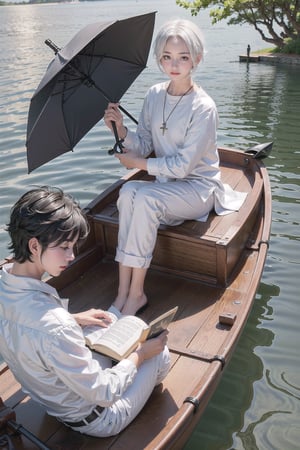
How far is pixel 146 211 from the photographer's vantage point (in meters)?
3.75

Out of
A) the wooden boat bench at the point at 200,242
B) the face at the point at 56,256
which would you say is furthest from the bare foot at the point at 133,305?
the face at the point at 56,256

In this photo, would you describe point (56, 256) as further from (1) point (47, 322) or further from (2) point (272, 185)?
(2) point (272, 185)

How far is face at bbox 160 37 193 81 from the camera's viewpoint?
3676 mm

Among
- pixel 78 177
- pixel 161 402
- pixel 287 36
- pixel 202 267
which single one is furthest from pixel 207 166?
pixel 287 36

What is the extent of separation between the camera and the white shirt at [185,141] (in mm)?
3868

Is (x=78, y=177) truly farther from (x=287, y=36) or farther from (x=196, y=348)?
(x=287, y=36)

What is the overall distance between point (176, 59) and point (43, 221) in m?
2.00

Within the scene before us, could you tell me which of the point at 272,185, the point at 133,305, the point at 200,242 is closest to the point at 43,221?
the point at 133,305

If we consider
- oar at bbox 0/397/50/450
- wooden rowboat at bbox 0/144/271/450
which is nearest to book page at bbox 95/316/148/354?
wooden rowboat at bbox 0/144/271/450

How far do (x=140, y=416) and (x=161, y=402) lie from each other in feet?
0.51

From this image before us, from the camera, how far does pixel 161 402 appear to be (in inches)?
117

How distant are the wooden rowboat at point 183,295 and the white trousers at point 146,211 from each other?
0.21 metres

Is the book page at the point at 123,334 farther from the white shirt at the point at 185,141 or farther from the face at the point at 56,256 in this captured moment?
the white shirt at the point at 185,141

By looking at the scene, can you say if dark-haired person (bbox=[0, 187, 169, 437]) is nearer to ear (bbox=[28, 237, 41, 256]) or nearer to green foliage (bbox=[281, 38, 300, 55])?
ear (bbox=[28, 237, 41, 256])
